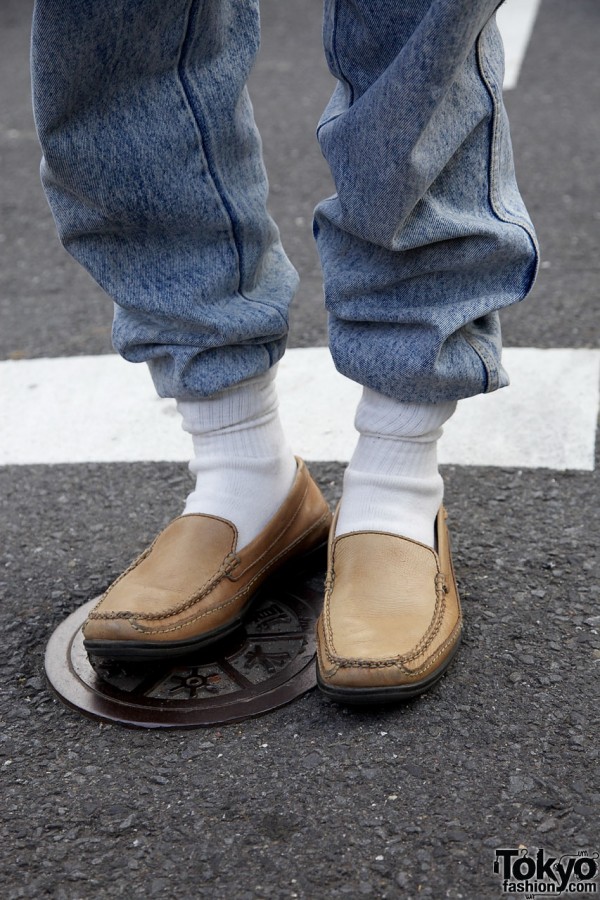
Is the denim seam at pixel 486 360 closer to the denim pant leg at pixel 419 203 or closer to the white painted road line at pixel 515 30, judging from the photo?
the denim pant leg at pixel 419 203

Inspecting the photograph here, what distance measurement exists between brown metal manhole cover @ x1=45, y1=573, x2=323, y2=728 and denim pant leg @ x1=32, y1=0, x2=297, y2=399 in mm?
371

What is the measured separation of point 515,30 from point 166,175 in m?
4.38

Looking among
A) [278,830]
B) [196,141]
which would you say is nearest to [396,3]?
[196,141]

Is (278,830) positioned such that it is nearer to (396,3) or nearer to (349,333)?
(349,333)

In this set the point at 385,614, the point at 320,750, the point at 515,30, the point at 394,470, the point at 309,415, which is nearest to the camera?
the point at 320,750

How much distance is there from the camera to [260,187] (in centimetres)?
153

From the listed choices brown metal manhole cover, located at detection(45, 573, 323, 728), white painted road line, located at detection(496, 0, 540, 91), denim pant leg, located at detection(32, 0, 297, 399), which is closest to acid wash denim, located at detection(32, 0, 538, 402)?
denim pant leg, located at detection(32, 0, 297, 399)

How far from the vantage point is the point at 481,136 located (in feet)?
4.35

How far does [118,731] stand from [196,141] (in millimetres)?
792

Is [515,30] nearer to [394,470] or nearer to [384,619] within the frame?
[394,470]

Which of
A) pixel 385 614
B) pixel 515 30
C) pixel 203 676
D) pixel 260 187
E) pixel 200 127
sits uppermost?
pixel 200 127

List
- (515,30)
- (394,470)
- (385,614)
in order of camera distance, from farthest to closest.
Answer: (515,30) < (394,470) < (385,614)

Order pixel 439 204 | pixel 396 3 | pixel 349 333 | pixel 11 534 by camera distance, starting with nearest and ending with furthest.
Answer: pixel 396 3, pixel 439 204, pixel 349 333, pixel 11 534

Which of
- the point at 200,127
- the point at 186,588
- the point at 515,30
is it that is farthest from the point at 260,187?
the point at 515,30
